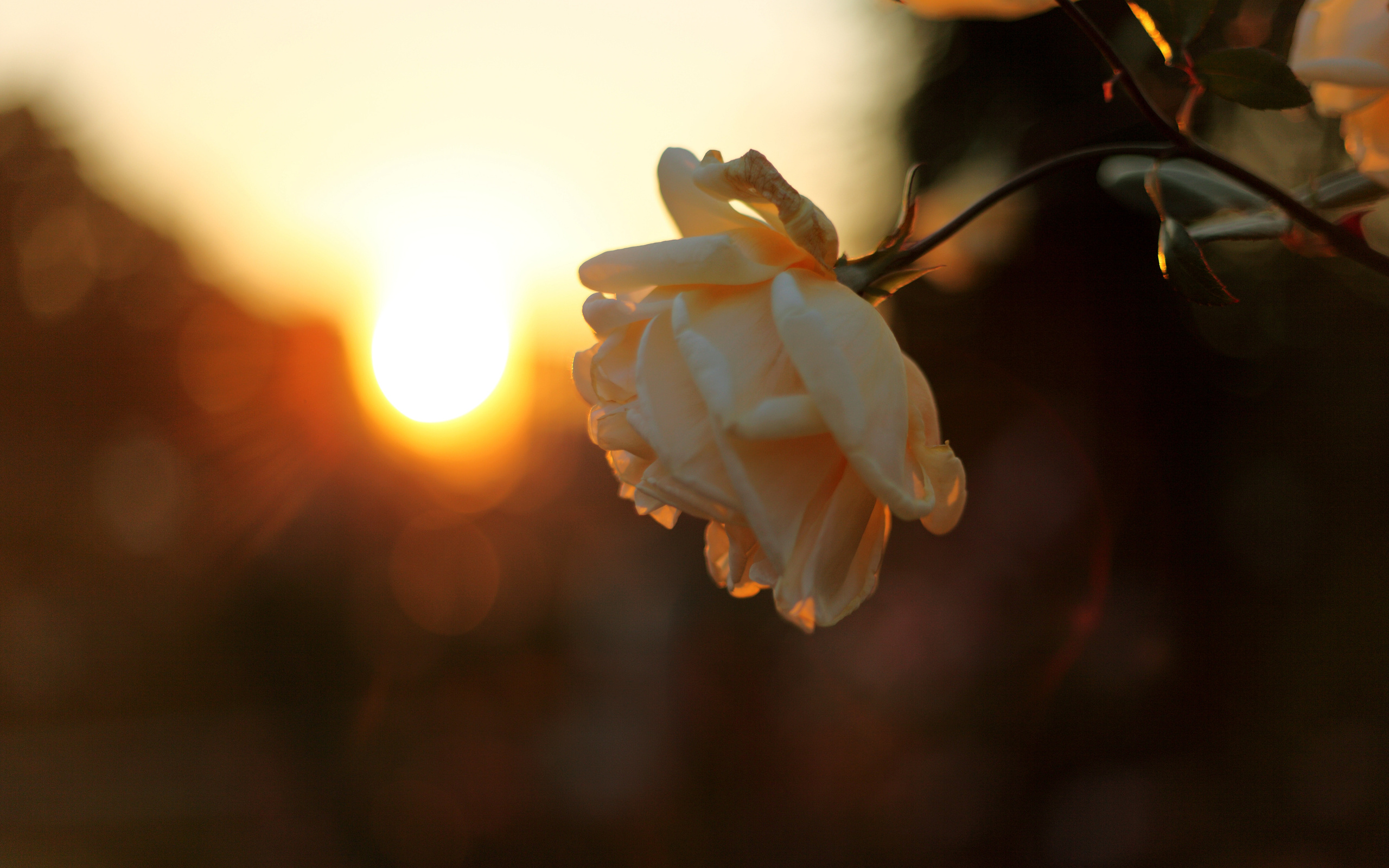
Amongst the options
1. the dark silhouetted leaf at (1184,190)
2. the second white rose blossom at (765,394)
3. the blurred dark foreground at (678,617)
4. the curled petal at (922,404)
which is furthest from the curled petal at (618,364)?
the blurred dark foreground at (678,617)

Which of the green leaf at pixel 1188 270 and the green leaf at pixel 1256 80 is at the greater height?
the green leaf at pixel 1256 80

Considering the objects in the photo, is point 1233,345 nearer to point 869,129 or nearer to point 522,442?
point 869,129

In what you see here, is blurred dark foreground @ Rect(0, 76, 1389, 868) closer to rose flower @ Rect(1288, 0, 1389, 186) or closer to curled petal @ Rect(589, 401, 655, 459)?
rose flower @ Rect(1288, 0, 1389, 186)

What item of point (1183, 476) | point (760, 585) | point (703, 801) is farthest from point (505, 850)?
point (760, 585)

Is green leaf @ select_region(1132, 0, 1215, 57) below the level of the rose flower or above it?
above

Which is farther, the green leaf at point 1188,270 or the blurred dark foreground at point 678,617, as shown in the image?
the blurred dark foreground at point 678,617

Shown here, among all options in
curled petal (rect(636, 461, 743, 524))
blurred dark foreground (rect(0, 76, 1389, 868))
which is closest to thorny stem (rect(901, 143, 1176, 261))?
curled petal (rect(636, 461, 743, 524))

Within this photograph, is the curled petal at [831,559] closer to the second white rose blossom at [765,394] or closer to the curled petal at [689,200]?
the second white rose blossom at [765,394]
